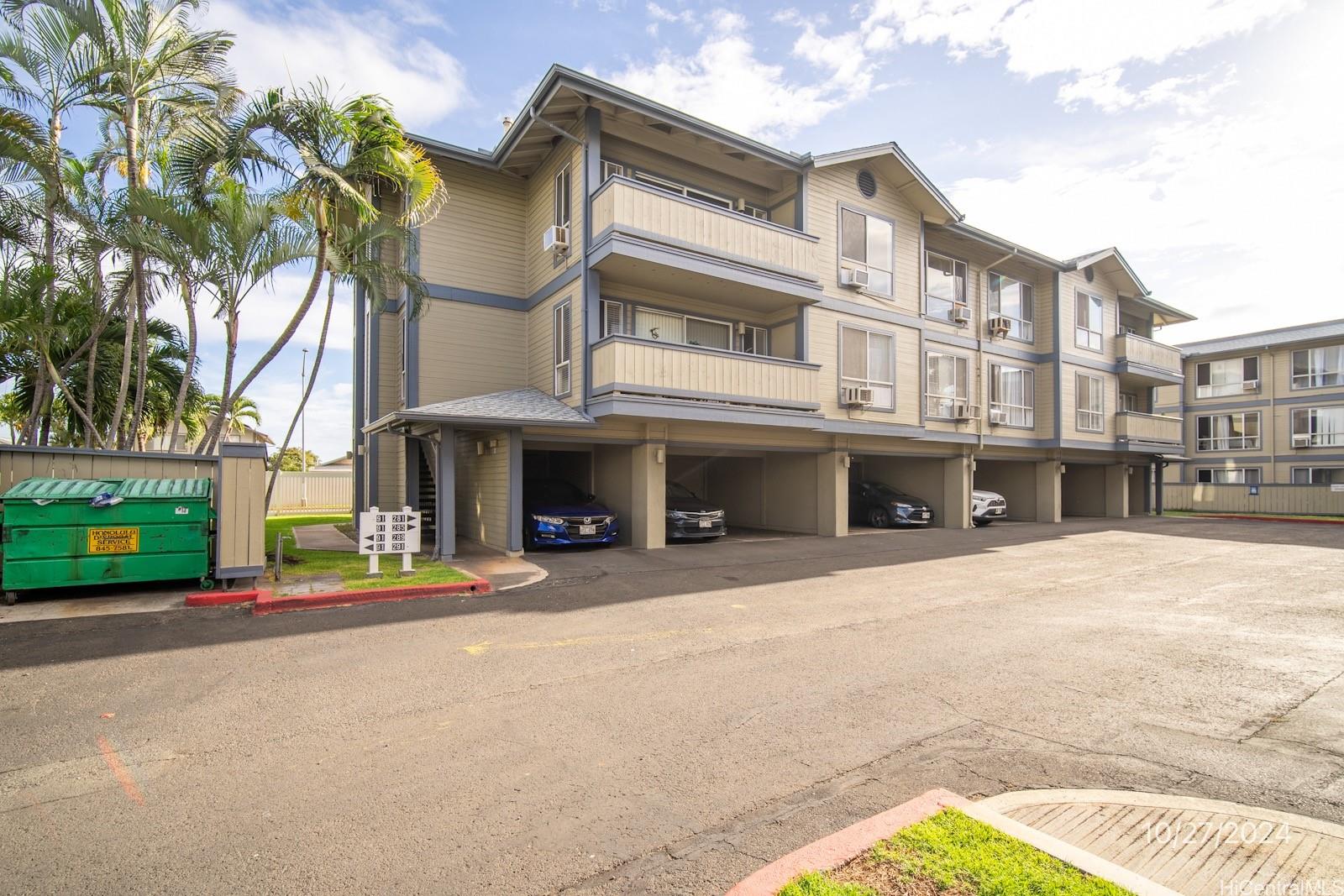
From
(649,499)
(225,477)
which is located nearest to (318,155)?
(225,477)

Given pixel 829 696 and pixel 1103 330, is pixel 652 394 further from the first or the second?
pixel 1103 330

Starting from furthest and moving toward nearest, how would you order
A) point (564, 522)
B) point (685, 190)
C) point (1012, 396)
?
1. point (1012, 396)
2. point (685, 190)
3. point (564, 522)

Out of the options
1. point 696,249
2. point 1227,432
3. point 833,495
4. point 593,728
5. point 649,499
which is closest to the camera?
point 593,728

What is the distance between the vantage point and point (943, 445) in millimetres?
19938

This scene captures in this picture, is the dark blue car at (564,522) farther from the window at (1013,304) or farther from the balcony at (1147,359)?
the balcony at (1147,359)

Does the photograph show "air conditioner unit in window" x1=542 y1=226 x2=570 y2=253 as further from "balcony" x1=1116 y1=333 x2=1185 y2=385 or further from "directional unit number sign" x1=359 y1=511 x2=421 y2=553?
"balcony" x1=1116 y1=333 x2=1185 y2=385

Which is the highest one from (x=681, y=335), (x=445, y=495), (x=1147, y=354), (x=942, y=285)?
(x=942, y=285)

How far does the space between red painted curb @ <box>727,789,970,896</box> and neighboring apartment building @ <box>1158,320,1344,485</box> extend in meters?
40.9

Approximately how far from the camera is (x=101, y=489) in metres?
8.42

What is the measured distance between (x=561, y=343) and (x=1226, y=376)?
39162mm

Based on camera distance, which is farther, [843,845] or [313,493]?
[313,493]

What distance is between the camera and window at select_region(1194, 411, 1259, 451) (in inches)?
1353

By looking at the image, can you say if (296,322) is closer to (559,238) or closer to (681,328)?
(559,238)

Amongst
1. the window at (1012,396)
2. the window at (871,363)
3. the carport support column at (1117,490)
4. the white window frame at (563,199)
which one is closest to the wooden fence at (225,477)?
the white window frame at (563,199)
